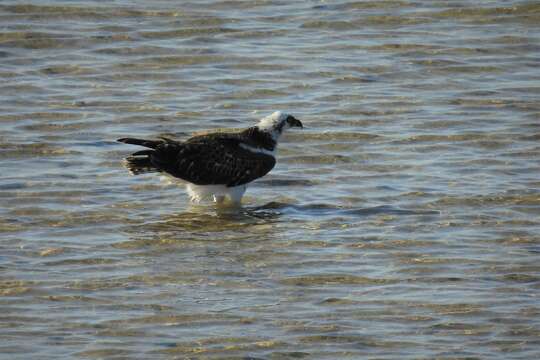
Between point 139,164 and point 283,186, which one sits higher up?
point 139,164

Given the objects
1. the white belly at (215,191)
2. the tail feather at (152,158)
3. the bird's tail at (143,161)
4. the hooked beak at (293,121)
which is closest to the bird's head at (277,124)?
the hooked beak at (293,121)

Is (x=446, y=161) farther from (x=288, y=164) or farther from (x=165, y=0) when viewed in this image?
(x=165, y=0)

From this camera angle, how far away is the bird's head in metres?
14.4

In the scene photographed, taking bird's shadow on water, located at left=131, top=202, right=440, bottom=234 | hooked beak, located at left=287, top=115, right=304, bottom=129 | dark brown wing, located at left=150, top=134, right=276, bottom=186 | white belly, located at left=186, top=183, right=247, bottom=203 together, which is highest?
hooked beak, located at left=287, top=115, right=304, bottom=129

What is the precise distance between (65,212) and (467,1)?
9.13 meters

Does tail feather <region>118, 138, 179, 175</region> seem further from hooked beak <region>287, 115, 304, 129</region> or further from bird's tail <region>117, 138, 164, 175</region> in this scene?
hooked beak <region>287, 115, 304, 129</region>

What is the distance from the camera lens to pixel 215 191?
13867mm

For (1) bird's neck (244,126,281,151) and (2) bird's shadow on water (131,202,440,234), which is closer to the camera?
(2) bird's shadow on water (131,202,440,234)

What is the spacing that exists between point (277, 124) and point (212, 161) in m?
0.97

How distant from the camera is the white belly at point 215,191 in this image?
543 inches

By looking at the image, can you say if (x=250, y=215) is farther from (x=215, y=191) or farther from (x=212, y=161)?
(x=212, y=161)

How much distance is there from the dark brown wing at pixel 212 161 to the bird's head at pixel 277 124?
1.32 feet

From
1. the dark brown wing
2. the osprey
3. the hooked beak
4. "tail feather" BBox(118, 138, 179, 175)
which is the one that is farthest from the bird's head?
"tail feather" BBox(118, 138, 179, 175)

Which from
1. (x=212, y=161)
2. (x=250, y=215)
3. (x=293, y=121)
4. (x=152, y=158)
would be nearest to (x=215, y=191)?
(x=212, y=161)
